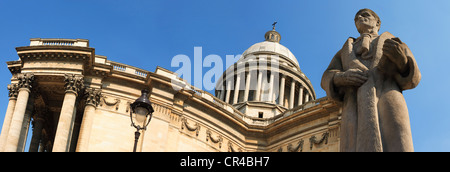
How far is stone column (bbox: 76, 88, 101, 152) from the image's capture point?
30078 mm

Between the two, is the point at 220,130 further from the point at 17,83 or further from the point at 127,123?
the point at 17,83

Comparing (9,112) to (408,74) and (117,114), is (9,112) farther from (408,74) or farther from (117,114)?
(408,74)

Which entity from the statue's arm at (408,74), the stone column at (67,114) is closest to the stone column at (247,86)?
the stone column at (67,114)

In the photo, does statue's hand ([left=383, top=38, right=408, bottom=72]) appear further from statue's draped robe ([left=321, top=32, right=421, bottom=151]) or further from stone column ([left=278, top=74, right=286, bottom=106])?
stone column ([left=278, top=74, right=286, bottom=106])

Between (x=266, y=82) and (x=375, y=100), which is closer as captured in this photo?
(x=375, y=100)

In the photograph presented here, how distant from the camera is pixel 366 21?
994 centimetres

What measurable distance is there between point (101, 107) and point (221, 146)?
8.70m

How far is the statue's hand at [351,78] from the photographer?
8.84 meters

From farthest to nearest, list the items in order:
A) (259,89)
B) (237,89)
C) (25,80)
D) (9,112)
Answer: (237,89) < (259,89) < (25,80) < (9,112)

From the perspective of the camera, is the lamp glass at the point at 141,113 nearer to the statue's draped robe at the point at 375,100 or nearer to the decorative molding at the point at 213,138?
the statue's draped robe at the point at 375,100

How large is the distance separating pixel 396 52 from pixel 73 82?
24.9 m

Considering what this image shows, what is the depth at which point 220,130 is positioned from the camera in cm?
3669

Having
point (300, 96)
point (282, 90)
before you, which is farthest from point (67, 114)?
point (300, 96)
